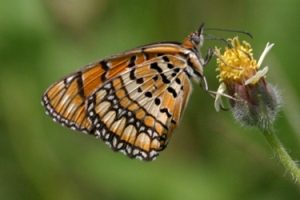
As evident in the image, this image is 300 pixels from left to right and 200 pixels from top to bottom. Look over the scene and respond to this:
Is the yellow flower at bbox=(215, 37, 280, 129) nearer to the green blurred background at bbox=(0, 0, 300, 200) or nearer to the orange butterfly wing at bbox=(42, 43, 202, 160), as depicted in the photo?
the orange butterfly wing at bbox=(42, 43, 202, 160)

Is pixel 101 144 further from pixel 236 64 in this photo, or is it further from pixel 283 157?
pixel 283 157

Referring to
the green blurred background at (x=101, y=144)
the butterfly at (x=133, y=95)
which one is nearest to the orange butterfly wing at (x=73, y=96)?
the butterfly at (x=133, y=95)

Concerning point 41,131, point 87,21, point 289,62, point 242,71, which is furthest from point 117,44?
point 242,71

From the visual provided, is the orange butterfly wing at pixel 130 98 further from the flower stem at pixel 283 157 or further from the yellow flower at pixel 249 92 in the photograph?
the flower stem at pixel 283 157

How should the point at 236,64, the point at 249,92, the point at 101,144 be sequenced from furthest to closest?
the point at 101,144, the point at 236,64, the point at 249,92

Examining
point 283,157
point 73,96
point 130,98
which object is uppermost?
point 130,98

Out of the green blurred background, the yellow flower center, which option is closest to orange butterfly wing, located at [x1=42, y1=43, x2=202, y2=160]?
the yellow flower center

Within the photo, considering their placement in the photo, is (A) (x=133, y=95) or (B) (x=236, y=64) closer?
(B) (x=236, y=64)

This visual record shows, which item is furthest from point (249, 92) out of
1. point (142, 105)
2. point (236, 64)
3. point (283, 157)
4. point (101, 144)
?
point (101, 144)
